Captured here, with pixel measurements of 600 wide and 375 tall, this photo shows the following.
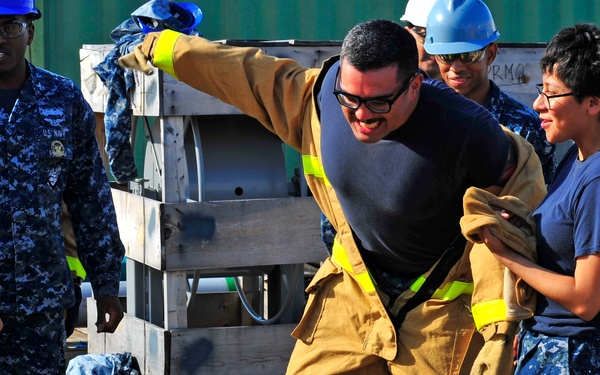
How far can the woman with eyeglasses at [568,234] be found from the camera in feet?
10.3

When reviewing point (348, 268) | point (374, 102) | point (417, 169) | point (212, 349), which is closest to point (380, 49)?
point (374, 102)

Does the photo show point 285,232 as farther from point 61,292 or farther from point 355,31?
point 355,31

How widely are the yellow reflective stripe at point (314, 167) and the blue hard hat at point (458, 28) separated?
3.38 feet

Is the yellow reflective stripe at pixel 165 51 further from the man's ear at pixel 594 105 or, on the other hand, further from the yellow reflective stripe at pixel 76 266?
the man's ear at pixel 594 105

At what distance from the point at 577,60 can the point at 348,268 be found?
1069 millimetres

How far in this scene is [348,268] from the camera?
387 centimetres

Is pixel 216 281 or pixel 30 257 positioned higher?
pixel 30 257

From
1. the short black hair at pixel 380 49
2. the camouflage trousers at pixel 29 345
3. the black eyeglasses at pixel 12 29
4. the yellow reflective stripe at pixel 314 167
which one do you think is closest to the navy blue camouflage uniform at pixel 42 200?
the camouflage trousers at pixel 29 345

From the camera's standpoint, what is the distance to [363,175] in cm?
366

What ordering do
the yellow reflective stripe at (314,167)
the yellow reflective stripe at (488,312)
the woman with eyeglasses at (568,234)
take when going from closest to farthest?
the woman with eyeglasses at (568,234)
the yellow reflective stripe at (488,312)
the yellow reflective stripe at (314,167)

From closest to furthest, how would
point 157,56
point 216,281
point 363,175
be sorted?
1. point 363,175
2. point 157,56
3. point 216,281

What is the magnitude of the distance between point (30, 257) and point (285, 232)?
6.25ft

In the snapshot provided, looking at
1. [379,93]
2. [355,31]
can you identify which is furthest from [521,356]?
[355,31]

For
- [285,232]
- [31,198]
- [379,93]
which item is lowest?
[285,232]
